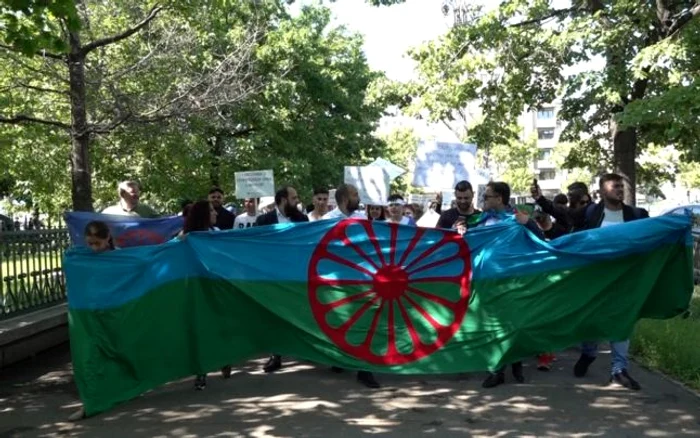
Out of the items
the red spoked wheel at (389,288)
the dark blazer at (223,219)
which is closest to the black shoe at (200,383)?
the red spoked wheel at (389,288)

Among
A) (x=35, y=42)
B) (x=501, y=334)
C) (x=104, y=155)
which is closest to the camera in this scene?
(x=501, y=334)

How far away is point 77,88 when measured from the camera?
998cm

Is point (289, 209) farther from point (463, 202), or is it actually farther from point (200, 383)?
point (200, 383)

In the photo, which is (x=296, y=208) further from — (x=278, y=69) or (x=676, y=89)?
(x=278, y=69)

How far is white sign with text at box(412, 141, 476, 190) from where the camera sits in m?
9.90

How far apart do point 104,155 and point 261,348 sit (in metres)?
12.2

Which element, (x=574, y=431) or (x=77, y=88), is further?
(x=77, y=88)

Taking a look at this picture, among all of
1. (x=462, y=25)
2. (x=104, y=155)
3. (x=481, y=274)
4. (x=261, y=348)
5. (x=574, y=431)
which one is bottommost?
(x=574, y=431)

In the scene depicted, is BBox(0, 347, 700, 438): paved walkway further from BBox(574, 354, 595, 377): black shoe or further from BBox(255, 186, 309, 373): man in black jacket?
BBox(255, 186, 309, 373): man in black jacket

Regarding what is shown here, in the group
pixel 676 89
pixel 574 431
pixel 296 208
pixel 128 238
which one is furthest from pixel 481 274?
pixel 676 89

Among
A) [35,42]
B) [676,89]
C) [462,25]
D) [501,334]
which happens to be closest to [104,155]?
[462,25]

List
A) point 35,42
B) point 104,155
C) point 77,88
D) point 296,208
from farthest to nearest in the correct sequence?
point 104,155
point 77,88
point 296,208
point 35,42

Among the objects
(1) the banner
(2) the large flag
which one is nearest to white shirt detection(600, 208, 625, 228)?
(2) the large flag

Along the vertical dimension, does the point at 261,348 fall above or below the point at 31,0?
below
